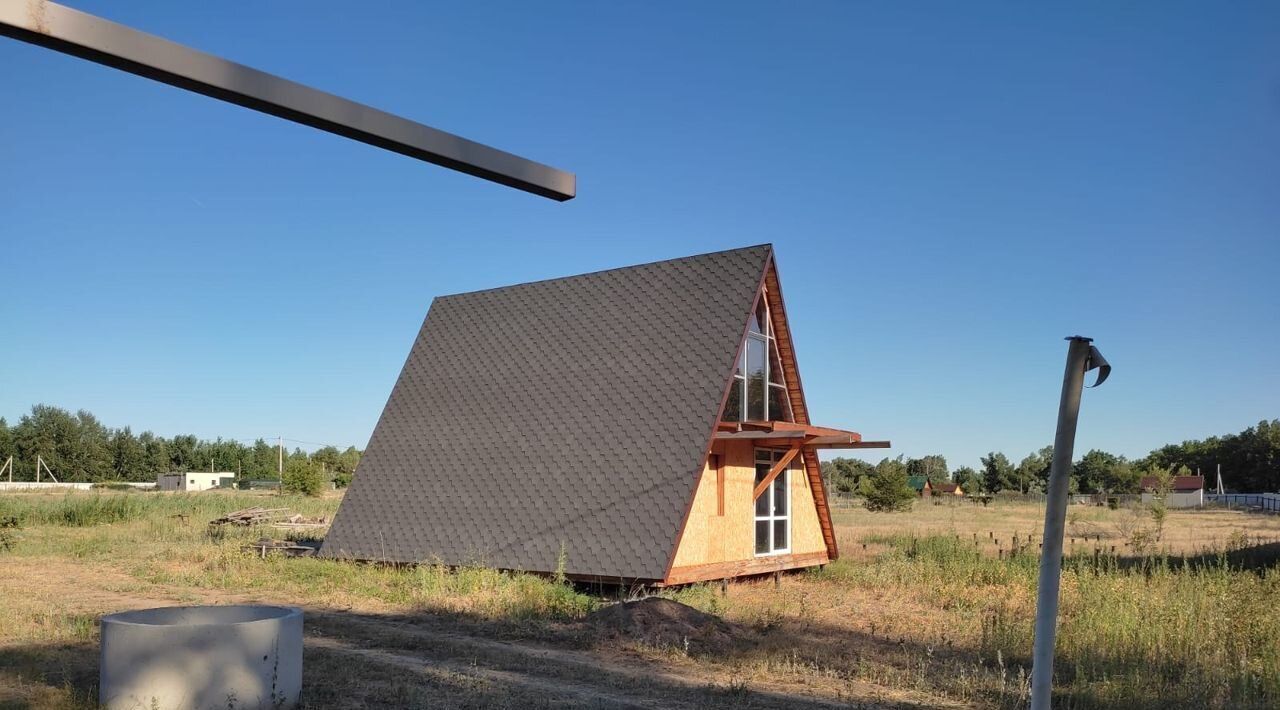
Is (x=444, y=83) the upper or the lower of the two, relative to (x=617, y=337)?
upper

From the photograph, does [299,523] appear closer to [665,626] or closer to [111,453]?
[665,626]

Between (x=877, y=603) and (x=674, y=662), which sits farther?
(x=877, y=603)

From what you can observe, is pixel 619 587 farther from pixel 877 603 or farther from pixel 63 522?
pixel 63 522

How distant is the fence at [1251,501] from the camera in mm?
52728

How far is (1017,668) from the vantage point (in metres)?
9.10

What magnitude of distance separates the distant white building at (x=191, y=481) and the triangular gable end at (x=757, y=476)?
2345 inches

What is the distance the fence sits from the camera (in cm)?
5273

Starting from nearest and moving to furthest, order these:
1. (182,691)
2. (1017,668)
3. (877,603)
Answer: (182,691)
(1017,668)
(877,603)

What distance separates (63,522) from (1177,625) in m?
27.9

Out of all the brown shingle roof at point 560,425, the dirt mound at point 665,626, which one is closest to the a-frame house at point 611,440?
the brown shingle roof at point 560,425

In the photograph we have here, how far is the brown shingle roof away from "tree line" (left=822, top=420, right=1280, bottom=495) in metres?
43.3

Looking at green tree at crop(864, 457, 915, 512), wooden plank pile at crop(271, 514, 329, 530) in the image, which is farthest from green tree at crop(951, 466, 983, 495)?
wooden plank pile at crop(271, 514, 329, 530)

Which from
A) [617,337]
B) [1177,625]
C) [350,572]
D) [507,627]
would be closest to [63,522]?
[350,572]

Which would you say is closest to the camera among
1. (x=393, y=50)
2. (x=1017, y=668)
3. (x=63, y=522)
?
(x=1017, y=668)
